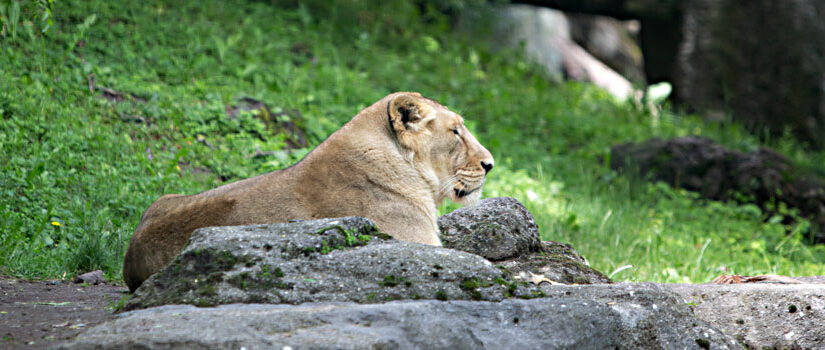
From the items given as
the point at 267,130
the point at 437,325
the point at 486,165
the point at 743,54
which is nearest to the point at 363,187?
the point at 486,165

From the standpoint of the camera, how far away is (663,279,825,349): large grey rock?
3.77 meters

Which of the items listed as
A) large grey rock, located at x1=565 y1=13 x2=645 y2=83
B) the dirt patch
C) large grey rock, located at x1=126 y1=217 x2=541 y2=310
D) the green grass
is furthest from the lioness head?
large grey rock, located at x1=565 y1=13 x2=645 y2=83

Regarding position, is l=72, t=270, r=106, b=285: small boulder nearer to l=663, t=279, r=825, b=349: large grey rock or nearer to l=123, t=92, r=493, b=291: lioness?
l=123, t=92, r=493, b=291: lioness

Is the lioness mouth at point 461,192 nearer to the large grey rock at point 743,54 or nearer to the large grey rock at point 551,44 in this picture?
the large grey rock at point 743,54

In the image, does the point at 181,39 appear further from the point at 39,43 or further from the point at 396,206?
the point at 396,206

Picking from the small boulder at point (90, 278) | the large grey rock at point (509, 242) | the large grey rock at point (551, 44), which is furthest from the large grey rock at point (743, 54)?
the small boulder at point (90, 278)

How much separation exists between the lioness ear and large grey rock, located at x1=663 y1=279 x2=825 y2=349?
164 centimetres

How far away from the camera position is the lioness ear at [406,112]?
4273 millimetres

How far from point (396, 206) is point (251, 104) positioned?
476 cm

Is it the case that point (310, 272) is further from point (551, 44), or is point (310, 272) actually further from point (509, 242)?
point (551, 44)

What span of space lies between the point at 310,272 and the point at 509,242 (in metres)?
1.77

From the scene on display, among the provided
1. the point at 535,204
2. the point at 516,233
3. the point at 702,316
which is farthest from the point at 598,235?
the point at 702,316

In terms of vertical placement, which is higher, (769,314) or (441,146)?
(441,146)

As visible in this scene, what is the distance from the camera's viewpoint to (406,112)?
4.32 metres
